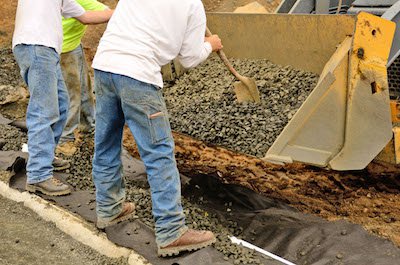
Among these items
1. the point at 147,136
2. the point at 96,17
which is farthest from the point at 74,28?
the point at 147,136

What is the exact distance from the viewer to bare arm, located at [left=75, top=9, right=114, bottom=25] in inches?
173

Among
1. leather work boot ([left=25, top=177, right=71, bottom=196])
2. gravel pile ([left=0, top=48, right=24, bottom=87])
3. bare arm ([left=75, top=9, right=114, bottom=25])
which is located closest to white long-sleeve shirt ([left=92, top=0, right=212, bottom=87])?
bare arm ([left=75, top=9, right=114, bottom=25])

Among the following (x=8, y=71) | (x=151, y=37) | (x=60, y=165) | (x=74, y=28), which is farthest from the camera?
(x=8, y=71)

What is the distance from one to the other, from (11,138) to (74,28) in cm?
132

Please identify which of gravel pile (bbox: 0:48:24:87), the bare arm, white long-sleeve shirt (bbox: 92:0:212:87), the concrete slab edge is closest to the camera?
white long-sleeve shirt (bbox: 92:0:212:87)

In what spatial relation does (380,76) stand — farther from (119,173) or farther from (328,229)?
(119,173)

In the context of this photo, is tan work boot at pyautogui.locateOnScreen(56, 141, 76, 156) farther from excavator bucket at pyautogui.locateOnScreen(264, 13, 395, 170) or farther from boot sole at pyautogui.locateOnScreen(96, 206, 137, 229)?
excavator bucket at pyautogui.locateOnScreen(264, 13, 395, 170)

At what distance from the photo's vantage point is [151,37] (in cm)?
301

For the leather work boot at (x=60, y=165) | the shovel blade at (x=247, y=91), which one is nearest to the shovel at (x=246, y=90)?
the shovel blade at (x=247, y=91)

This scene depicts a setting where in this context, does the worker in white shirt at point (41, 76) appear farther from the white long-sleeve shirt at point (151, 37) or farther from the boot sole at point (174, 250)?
the boot sole at point (174, 250)

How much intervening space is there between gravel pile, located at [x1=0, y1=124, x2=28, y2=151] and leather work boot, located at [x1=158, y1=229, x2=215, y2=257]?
101 inches

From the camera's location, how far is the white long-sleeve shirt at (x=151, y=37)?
9.73ft

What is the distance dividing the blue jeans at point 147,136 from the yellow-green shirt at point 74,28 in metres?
2.03

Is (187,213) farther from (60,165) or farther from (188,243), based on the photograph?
(60,165)
